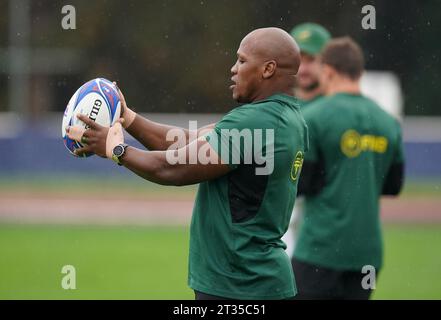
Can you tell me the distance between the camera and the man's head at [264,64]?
4.24 m

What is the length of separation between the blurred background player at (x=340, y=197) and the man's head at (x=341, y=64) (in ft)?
0.59

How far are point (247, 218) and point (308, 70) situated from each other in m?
2.75

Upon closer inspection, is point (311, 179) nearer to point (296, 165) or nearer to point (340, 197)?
point (340, 197)

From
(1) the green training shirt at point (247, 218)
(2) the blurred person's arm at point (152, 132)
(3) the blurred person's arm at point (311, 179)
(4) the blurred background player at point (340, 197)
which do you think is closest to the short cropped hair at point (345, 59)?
(4) the blurred background player at point (340, 197)

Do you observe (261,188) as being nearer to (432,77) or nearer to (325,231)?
(325,231)

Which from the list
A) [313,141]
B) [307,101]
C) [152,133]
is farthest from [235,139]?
[307,101]

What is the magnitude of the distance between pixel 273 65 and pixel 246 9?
22.8 metres

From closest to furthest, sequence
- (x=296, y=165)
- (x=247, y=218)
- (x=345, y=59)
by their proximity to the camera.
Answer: (x=247, y=218), (x=296, y=165), (x=345, y=59)

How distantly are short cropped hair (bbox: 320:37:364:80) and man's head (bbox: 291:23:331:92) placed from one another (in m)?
0.37

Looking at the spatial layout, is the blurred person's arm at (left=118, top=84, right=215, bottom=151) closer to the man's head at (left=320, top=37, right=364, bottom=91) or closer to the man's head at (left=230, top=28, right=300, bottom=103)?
the man's head at (left=230, top=28, right=300, bottom=103)

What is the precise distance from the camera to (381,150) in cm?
597

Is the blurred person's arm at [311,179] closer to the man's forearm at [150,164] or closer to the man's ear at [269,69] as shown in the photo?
the man's ear at [269,69]

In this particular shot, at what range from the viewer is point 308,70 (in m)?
6.67

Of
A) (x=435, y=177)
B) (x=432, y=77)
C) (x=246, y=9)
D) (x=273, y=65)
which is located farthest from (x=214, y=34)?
(x=273, y=65)
